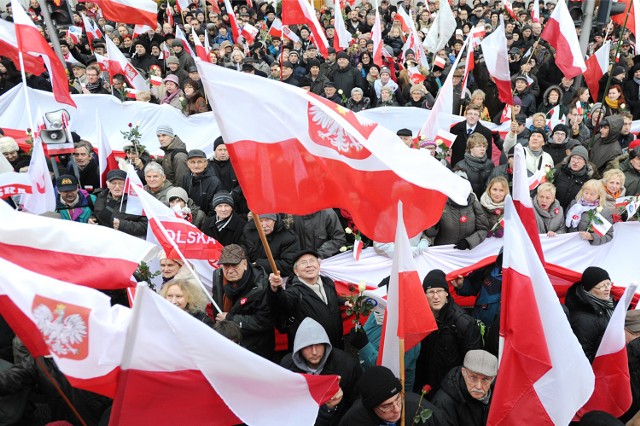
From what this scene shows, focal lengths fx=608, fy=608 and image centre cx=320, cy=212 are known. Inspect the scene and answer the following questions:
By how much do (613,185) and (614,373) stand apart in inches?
115

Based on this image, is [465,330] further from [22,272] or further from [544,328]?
[22,272]

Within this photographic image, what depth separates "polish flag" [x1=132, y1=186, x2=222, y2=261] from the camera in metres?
5.12

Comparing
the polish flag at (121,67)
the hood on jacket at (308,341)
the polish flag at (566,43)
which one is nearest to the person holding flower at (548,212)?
the hood on jacket at (308,341)

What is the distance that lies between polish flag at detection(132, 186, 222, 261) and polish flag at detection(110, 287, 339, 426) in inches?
79.8

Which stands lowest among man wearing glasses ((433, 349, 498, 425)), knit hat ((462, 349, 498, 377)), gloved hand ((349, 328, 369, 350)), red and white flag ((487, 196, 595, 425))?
gloved hand ((349, 328, 369, 350))

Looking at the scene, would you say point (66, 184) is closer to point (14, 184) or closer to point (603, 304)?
point (14, 184)

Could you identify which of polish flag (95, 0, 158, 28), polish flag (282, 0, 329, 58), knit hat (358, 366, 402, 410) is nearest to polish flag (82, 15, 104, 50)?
polish flag (95, 0, 158, 28)

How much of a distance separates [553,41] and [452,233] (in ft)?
14.4

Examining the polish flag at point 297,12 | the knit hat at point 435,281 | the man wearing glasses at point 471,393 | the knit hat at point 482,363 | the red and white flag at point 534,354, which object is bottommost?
the man wearing glasses at point 471,393

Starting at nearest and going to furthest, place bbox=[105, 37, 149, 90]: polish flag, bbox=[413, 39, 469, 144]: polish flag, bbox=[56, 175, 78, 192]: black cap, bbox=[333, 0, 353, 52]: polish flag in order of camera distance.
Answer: bbox=[56, 175, 78, 192]: black cap < bbox=[413, 39, 469, 144]: polish flag < bbox=[105, 37, 149, 90]: polish flag < bbox=[333, 0, 353, 52]: polish flag

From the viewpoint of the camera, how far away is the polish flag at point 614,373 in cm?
381

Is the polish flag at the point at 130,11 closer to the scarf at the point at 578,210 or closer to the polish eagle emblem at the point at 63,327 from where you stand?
the scarf at the point at 578,210

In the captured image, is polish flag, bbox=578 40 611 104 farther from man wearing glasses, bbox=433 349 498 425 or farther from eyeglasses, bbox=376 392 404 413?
eyeglasses, bbox=376 392 404 413

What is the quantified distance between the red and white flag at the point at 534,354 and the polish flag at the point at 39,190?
4799 millimetres
